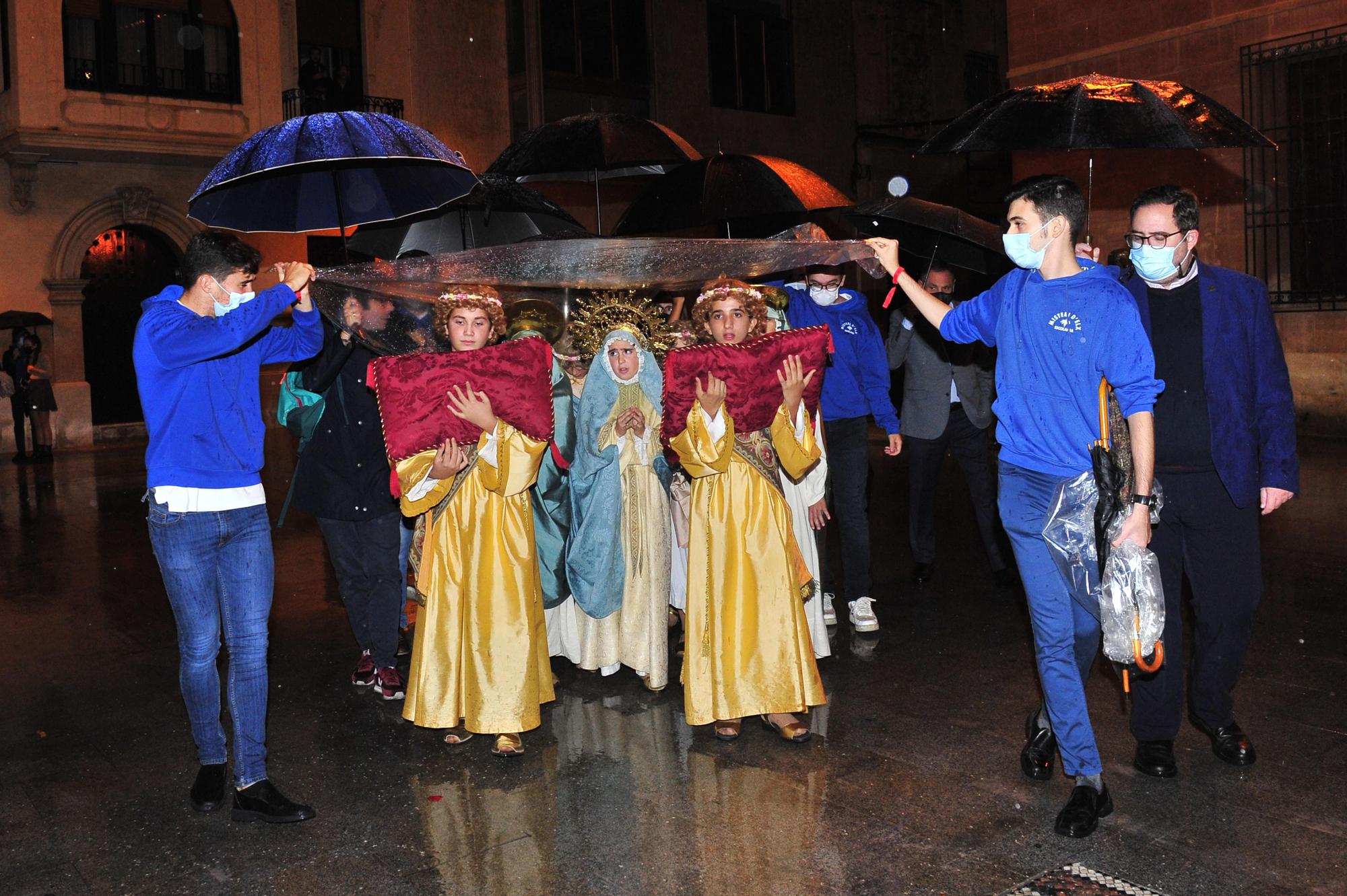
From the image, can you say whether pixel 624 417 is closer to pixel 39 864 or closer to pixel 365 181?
pixel 365 181

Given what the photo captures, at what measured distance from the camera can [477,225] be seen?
7336 mm

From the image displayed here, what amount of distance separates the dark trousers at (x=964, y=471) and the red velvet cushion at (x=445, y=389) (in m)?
3.25

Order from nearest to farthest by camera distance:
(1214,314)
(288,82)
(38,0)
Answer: (1214,314)
(38,0)
(288,82)

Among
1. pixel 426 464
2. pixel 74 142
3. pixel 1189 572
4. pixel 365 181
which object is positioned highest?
pixel 74 142

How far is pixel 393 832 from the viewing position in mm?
3990

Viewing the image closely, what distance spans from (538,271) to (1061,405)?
2449mm

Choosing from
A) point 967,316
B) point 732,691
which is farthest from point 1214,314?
point 732,691

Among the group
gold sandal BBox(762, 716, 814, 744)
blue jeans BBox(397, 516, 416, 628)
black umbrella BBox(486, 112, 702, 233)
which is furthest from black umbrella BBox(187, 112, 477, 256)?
gold sandal BBox(762, 716, 814, 744)

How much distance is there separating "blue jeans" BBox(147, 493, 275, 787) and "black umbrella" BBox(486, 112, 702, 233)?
398 cm

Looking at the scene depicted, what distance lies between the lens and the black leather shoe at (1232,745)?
4254 mm

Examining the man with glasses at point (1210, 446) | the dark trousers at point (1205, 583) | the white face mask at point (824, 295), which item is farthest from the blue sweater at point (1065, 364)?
the white face mask at point (824, 295)

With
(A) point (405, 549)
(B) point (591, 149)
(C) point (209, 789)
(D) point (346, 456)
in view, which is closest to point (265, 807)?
(C) point (209, 789)

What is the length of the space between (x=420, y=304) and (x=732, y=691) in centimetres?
217

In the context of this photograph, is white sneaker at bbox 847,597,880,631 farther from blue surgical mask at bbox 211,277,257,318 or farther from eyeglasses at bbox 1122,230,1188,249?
blue surgical mask at bbox 211,277,257,318
